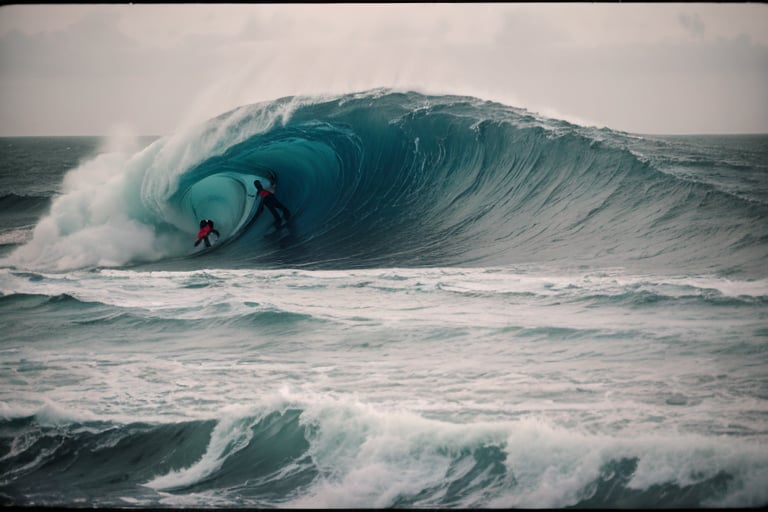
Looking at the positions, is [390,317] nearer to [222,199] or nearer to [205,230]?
[205,230]

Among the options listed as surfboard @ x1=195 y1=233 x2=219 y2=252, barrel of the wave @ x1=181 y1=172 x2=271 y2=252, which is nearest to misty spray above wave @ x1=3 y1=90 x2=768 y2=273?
barrel of the wave @ x1=181 y1=172 x2=271 y2=252

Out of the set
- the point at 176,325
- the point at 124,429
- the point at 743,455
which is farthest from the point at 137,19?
the point at 743,455

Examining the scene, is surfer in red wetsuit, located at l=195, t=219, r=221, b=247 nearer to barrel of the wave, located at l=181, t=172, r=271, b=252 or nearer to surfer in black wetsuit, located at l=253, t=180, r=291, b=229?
barrel of the wave, located at l=181, t=172, r=271, b=252

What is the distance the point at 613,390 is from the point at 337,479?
157 cm

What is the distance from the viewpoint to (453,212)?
7848 mm

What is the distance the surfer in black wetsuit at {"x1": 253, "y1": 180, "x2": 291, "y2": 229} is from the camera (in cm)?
810

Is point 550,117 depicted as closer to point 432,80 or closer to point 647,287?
point 432,80

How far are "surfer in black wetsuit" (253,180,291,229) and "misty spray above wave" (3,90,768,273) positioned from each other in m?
0.10

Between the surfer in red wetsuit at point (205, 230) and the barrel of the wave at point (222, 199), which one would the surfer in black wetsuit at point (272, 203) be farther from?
the surfer in red wetsuit at point (205, 230)

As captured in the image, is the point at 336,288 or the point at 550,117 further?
the point at 550,117

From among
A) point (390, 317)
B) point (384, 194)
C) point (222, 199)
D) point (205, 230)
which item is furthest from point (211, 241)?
point (390, 317)

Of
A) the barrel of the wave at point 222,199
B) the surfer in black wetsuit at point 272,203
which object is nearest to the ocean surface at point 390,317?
the barrel of the wave at point 222,199

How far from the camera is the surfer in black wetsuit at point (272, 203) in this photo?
319 inches

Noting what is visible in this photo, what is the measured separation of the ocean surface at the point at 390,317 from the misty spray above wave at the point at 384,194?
3 cm
